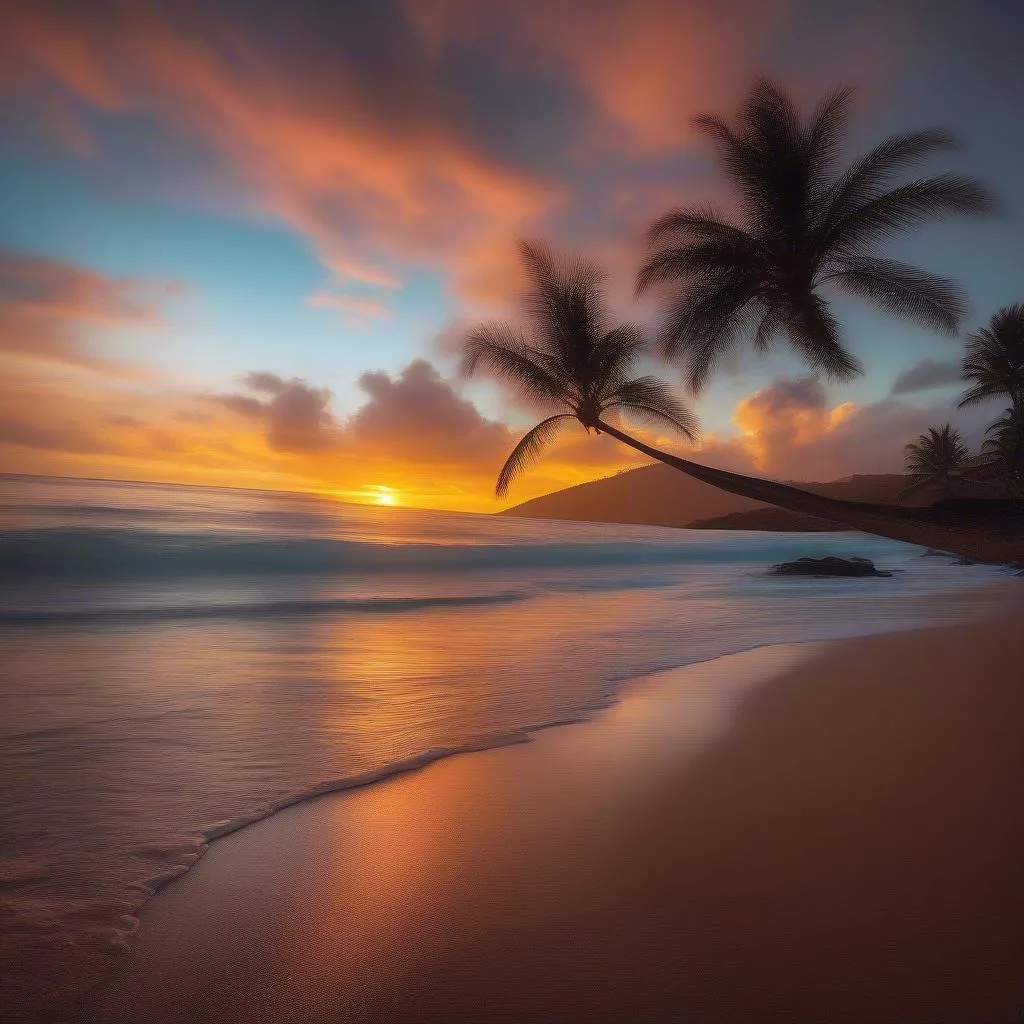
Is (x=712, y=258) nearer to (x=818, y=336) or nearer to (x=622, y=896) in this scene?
(x=818, y=336)

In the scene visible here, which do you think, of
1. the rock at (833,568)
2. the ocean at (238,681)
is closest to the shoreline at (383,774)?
the ocean at (238,681)

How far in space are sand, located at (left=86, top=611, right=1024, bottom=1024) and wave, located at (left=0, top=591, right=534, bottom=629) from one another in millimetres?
10054

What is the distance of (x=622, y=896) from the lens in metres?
2.24

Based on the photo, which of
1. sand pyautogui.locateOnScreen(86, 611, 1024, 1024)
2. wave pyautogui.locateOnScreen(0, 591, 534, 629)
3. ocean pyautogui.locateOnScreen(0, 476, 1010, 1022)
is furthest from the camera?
wave pyautogui.locateOnScreen(0, 591, 534, 629)

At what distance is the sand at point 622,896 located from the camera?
1.77 m

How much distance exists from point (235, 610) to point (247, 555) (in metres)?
15.0

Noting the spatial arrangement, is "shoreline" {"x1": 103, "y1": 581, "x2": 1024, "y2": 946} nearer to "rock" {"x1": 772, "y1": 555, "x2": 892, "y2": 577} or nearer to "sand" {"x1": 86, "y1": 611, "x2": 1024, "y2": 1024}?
"sand" {"x1": 86, "y1": 611, "x2": 1024, "y2": 1024}

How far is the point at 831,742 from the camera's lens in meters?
3.93

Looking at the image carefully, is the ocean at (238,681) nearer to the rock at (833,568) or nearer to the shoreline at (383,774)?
the shoreline at (383,774)

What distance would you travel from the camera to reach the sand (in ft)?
5.80

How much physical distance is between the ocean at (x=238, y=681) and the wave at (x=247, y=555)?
243 mm

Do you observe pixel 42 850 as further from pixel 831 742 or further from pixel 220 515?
pixel 220 515

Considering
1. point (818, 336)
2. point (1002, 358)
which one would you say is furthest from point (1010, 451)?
point (818, 336)

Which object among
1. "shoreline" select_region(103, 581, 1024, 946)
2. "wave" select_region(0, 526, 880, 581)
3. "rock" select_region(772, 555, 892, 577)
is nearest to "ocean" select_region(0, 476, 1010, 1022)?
"shoreline" select_region(103, 581, 1024, 946)
